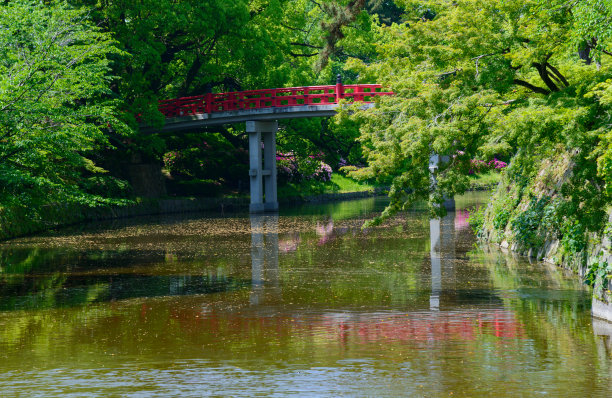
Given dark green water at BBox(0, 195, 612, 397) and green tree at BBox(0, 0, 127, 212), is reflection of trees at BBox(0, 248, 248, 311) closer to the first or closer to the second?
dark green water at BBox(0, 195, 612, 397)

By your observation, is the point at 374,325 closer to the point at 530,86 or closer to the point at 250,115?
the point at 530,86

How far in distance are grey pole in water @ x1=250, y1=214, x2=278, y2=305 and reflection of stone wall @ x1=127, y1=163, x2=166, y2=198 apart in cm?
946

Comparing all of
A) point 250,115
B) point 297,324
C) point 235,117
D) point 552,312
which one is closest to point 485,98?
point 552,312

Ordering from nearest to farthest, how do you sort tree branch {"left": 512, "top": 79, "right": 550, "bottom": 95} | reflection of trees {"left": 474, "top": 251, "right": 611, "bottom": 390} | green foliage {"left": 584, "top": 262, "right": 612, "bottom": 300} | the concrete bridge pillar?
reflection of trees {"left": 474, "top": 251, "right": 611, "bottom": 390} → green foliage {"left": 584, "top": 262, "right": 612, "bottom": 300} → tree branch {"left": 512, "top": 79, "right": 550, "bottom": 95} → the concrete bridge pillar

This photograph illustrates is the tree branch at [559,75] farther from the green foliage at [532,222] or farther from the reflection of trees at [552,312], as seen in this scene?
the reflection of trees at [552,312]

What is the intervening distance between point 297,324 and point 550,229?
969 cm

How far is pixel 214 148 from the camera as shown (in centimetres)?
5200

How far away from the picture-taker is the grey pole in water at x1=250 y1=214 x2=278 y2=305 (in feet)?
57.1

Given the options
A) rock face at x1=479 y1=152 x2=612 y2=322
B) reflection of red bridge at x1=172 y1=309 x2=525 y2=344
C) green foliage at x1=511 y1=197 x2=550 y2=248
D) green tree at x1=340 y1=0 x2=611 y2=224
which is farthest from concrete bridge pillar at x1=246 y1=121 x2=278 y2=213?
reflection of red bridge at x1=172 y1=309 x2=525 y2=344

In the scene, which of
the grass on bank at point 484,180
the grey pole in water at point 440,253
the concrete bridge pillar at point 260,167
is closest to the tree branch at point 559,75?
the grey pole in water at point 440,253

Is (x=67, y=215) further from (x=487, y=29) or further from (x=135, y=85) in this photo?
(x=487, y=29)

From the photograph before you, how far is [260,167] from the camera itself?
45.0m

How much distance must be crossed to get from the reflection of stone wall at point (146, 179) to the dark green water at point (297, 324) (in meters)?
19.2

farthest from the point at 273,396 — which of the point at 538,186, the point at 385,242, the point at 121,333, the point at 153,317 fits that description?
the point at 385,242
